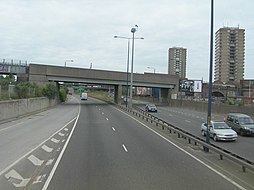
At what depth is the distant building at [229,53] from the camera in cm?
14050

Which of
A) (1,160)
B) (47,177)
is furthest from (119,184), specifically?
(1,160)

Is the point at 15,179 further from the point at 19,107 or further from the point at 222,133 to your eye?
the point at 19,107

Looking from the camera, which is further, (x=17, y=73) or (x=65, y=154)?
(x=17, y=73)

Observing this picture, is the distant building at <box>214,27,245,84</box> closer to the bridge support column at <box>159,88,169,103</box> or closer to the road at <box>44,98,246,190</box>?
the bridge support column at <box>159,88,169,103</box>

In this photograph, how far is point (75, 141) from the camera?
844 inches

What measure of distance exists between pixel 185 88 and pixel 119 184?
95.5 m

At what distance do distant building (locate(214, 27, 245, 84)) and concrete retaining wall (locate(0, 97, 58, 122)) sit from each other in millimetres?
88297

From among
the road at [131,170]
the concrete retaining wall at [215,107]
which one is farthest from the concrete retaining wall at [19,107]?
the concrete retaining wall at [215,107]

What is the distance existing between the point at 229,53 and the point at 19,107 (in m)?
115

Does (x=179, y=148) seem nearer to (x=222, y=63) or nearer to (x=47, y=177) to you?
(x=47, y=177)

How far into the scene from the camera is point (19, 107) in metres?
41.9

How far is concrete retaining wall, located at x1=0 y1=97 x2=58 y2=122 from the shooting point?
115ft

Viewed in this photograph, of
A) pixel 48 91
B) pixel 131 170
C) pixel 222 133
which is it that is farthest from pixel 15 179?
pixel 48 91

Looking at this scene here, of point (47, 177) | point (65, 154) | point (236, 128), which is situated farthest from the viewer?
point (236, 128)
